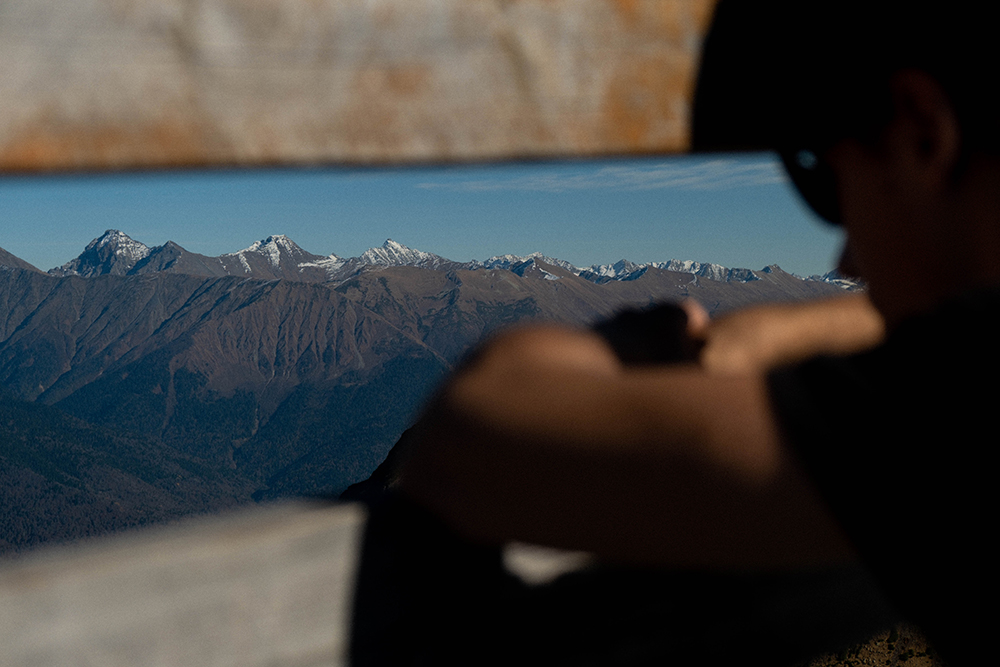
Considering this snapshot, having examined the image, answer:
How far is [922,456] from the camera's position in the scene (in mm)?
632

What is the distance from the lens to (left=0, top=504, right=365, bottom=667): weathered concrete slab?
73 cm

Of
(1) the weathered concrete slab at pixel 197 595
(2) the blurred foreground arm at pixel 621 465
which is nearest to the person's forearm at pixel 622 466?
(2) the blurred foreground arm at pixel 621 465

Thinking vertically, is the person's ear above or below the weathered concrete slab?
above

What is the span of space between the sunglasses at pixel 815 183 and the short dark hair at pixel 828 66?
0.12 ft

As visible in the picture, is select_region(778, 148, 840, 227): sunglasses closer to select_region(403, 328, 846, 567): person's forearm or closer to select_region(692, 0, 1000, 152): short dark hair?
select_region(692, 0, 1000, 152): short dark hair

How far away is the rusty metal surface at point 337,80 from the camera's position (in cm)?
75

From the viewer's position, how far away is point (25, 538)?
129 meters

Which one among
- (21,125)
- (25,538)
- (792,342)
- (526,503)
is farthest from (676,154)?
(25,538)

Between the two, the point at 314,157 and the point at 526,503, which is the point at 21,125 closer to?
the point at 314,157

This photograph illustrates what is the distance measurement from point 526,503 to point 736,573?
724 mm

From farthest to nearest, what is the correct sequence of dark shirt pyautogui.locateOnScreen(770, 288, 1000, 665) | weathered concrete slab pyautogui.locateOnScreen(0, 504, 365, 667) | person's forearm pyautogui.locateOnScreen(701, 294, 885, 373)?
person's forearm pyautogui.locateOnScreen(701, 294, 885, 373)
weathered concrete slab pyautogui.locateOnScreen(0, 504, 365, 667)
dark shirt pyautogui.locateOnScreen(770, 288, 1000, 665)

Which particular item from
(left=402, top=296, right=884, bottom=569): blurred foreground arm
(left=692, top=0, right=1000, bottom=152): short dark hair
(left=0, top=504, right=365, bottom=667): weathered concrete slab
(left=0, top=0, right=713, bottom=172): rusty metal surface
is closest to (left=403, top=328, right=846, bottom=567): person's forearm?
(left=402, top=296, right=884, bottom=569): blurred foreground arm

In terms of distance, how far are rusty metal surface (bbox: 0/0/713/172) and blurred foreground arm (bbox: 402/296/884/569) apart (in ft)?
1.02

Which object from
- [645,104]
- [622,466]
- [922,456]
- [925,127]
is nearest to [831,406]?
[922,456]
